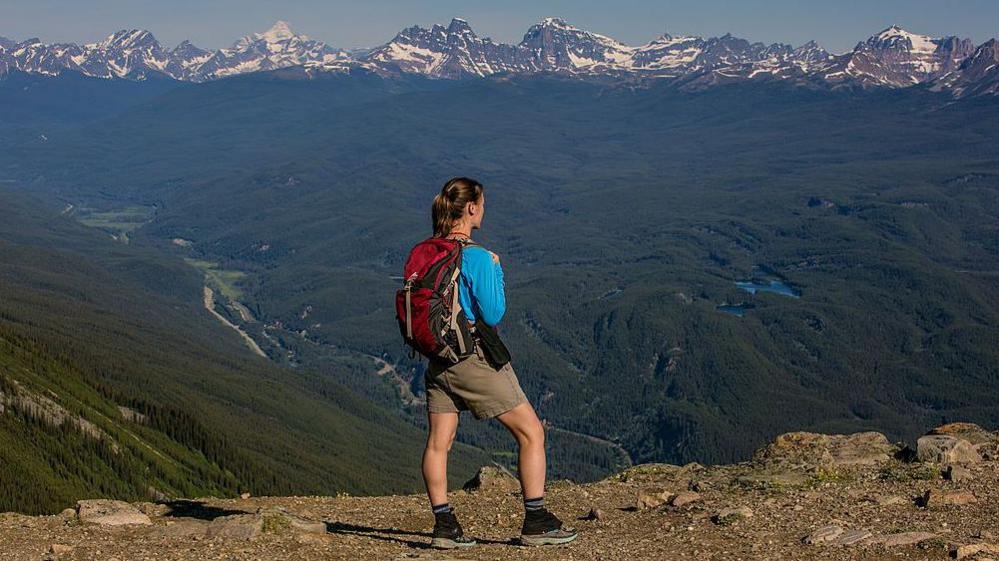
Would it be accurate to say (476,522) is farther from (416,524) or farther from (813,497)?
(813,497)

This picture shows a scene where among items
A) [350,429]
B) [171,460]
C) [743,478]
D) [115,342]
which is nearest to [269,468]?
[171,460]

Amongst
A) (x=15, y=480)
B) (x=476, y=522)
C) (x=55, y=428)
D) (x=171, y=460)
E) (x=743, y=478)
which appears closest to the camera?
(x=476, y=522)

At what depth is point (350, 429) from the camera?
168 metres

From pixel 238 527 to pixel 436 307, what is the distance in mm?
5128

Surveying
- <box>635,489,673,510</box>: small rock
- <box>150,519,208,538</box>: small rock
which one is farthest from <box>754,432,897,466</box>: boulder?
<box>150,519,208,538</box>: small rock

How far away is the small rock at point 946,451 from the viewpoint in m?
20.2

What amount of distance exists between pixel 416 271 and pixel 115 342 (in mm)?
164214

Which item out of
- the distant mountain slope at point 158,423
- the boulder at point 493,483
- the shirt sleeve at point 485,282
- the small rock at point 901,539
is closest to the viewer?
the shirt sleeve at point 485,282

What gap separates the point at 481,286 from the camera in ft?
44.5

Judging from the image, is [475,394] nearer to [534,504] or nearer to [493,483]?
[534,504]

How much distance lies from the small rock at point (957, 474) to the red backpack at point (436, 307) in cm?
1054

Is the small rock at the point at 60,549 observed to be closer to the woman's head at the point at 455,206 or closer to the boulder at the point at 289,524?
the boulder at the point at 289,524

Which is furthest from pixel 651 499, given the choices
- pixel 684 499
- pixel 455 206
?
pixel 455 206

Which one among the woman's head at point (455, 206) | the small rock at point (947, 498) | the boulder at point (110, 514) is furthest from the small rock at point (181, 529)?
the small rock at point (947, 498)
